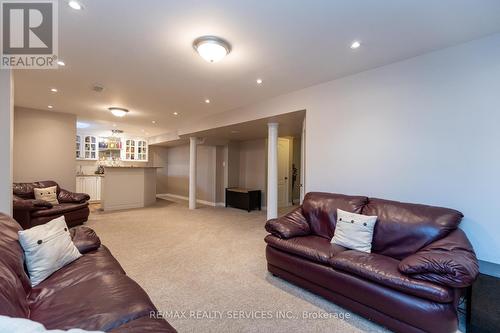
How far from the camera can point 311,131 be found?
3.64 m

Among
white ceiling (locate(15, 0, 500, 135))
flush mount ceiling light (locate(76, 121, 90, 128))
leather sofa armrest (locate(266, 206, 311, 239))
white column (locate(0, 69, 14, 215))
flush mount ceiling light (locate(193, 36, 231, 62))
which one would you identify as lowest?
leather sofa armrest (locate(266, 206, 311, 239))

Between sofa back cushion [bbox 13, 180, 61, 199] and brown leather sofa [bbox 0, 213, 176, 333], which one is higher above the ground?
sofa back cushion [bbox 13, 180, 61, 199]

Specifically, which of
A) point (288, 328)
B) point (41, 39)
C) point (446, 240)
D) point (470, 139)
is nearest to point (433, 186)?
point (470, 139)

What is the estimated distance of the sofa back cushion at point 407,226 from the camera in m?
2.18

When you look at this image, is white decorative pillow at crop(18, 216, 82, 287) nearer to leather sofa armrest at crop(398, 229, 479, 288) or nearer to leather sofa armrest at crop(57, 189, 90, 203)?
leather sofa armrest at crop(398, 229, 479, 288)

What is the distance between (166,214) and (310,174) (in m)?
4.07

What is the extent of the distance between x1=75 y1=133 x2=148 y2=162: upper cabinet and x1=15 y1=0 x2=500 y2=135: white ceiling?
16.3 ft

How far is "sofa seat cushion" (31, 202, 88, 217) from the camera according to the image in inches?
160

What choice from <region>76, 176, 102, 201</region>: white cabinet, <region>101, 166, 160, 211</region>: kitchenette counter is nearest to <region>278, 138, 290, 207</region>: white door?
<region>101, 166, 160, 211</region>: kitchenette counter

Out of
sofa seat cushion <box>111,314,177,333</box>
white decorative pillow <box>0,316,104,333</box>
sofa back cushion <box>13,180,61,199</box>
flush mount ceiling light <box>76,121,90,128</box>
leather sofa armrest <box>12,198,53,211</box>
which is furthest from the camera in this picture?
flush mount ceiling light <box>76,121,90,128</box>

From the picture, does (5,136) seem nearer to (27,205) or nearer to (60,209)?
(27,205)

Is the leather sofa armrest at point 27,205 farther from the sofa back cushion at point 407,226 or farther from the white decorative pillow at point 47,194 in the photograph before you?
the sofa back cushion at point 407,226

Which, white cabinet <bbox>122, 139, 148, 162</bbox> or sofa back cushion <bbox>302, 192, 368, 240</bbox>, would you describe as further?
white cabinet <bbox>122, 139, 148, 162</bbox>

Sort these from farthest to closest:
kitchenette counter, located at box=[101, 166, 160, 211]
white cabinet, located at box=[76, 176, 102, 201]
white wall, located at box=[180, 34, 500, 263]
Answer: white cabinet, located at box=[76, 176, 102, 201], kitchenette counter, located at box=[101, 166, 160, 211], white wall, located at box=[180, 34, 500, 263]
